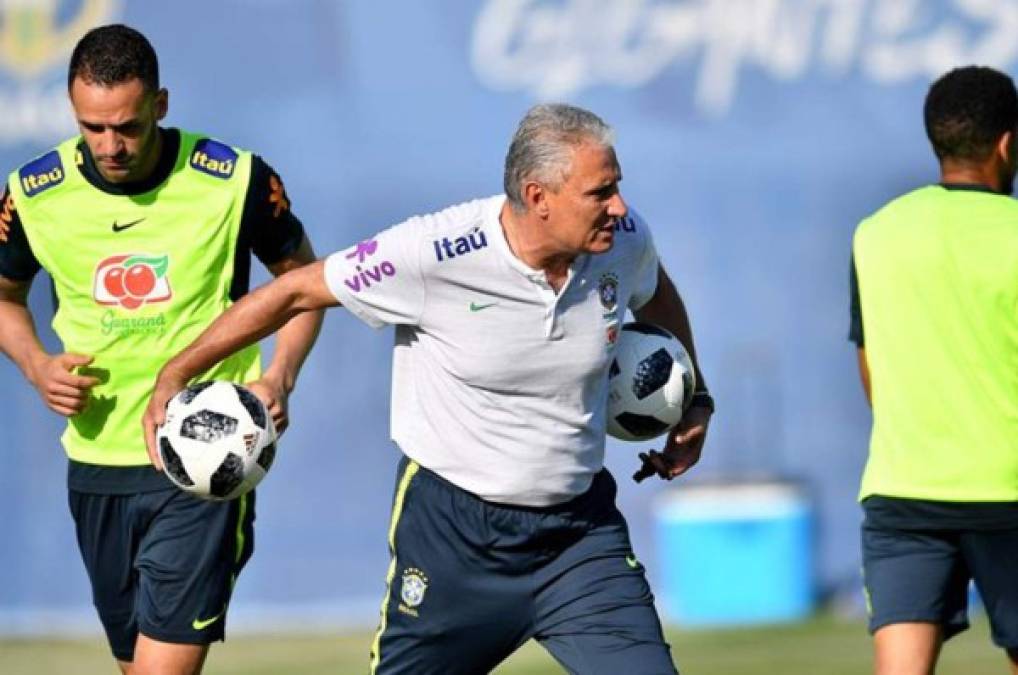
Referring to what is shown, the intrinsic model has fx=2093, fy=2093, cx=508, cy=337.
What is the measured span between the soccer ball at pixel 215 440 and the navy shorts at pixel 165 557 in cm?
38

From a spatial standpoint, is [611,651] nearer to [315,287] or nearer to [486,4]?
[315,287]

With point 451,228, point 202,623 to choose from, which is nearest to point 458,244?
point 451,228

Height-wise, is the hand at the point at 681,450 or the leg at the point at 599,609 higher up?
the hand at the point at 681,450

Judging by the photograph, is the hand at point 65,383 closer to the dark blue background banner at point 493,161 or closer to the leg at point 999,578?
the leg at point 999,578

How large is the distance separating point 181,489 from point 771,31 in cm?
680

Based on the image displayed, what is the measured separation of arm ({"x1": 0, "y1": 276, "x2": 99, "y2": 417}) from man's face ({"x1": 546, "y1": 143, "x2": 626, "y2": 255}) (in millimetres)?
1742

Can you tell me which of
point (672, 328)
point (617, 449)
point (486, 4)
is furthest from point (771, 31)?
point (672, 328)

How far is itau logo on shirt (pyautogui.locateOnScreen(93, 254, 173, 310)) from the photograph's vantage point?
655 centimetres

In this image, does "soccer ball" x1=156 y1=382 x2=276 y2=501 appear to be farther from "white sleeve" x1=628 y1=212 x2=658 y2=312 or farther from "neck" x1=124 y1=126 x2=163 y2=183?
"white sleeve" x1=628 y1=212 x2=658 y2=312

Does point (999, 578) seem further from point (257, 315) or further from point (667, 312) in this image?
point (257, 315)

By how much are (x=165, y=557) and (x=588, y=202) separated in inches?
75.5

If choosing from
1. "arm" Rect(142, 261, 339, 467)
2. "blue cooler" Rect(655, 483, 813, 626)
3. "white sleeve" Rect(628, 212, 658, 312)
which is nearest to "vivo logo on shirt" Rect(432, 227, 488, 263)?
"arm" Rect(142, 261, 339, 467)

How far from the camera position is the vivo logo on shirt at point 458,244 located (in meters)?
5.63

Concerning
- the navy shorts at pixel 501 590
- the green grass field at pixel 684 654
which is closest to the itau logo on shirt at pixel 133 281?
the navy shorts at pixel 501 590
